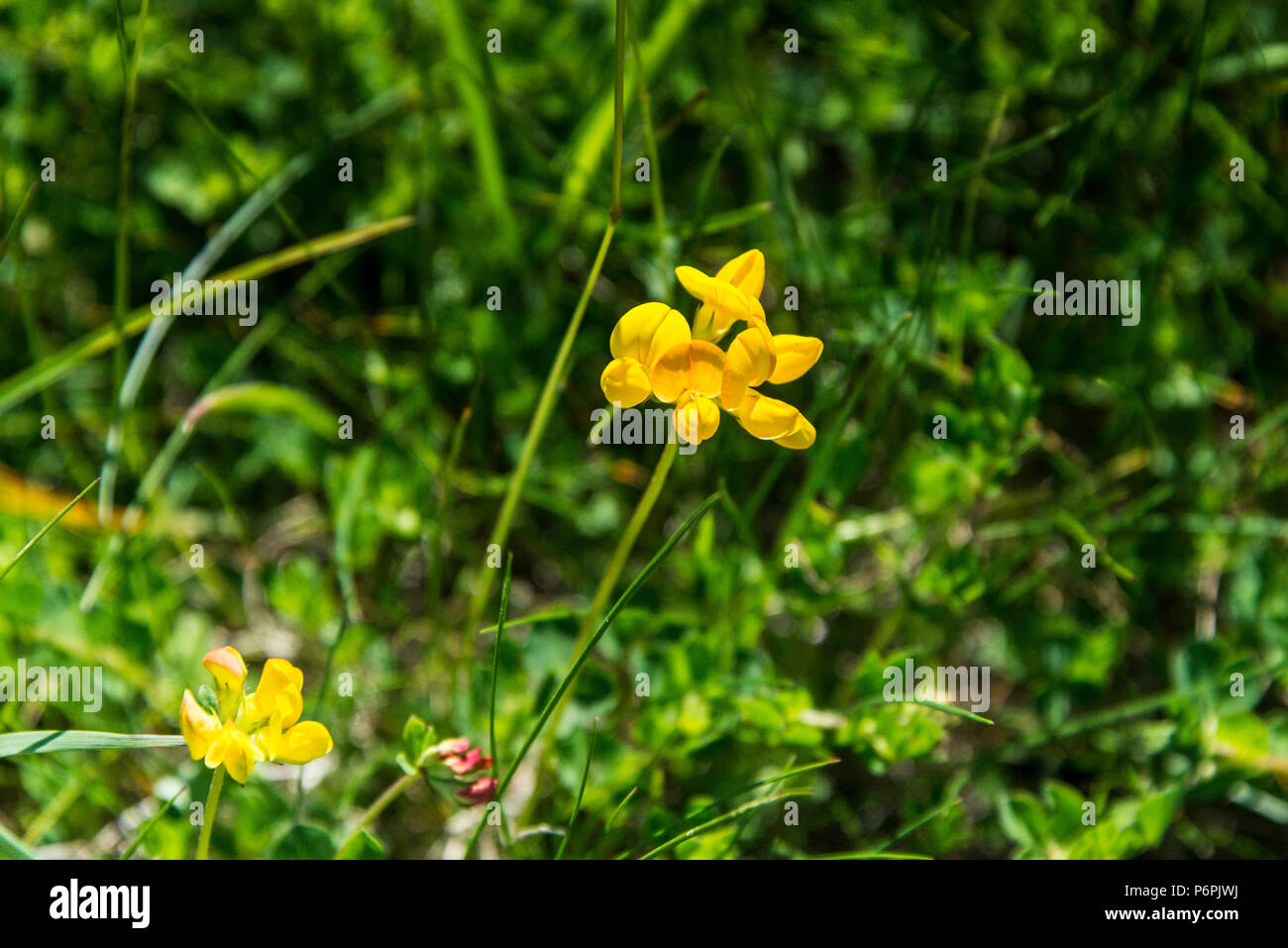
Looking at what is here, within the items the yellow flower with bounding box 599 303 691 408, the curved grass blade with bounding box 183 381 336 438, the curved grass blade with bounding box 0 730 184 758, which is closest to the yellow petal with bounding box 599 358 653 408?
the yellow flower with bounding box 599 303 691 408

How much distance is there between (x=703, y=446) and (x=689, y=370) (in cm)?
99

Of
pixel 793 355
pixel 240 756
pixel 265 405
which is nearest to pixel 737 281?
pixel 793 355

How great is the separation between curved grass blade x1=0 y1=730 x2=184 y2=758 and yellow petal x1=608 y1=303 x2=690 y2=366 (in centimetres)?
97

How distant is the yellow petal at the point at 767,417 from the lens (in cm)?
156

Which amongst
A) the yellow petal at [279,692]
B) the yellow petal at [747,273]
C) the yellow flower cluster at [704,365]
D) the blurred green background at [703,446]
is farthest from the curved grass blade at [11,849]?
the yellow petal at [747,273]

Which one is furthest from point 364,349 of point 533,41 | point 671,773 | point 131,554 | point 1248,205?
point 1248,205

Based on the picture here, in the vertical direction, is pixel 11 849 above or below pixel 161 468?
below

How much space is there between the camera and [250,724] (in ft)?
5.40

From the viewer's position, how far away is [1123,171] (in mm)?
2850

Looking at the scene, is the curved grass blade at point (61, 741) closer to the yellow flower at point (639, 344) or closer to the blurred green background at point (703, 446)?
the blurred green background at point (703, 446)

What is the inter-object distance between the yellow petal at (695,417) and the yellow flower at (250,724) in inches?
27.8

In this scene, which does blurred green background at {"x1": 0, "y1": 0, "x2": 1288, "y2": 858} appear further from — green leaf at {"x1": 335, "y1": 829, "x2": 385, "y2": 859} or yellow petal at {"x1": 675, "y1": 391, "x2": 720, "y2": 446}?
yellow petal at {"x1": 675, "y1": 391, "x2": 720, "y2": 446}

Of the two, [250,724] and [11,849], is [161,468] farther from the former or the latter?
[250,724]

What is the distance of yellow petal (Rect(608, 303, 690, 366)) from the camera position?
5.09ft
